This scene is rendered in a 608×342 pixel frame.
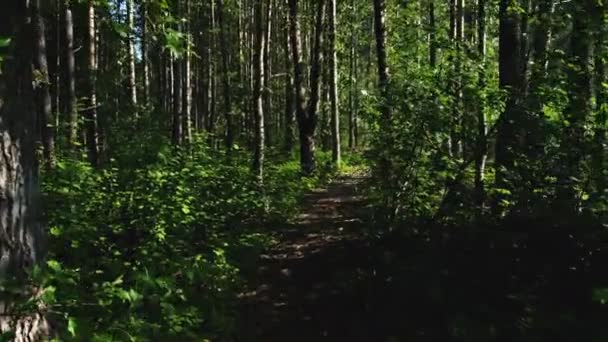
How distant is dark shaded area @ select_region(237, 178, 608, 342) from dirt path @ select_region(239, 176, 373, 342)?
0.02 metres

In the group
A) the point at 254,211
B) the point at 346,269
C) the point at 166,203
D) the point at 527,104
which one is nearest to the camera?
the point at 527,104

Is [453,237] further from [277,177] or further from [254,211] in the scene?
[277,177]

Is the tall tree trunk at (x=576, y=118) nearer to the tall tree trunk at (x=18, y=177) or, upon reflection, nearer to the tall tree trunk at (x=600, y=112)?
the tall tree trunk at (x=600, y=112)

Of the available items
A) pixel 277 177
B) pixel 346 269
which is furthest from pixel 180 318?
pixel 277 177

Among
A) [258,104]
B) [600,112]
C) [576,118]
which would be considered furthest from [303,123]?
[600,112]

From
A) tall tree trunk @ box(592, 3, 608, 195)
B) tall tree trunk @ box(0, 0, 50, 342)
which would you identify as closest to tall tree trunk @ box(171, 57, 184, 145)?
tall tree trunk @ box(592, 3, 608, 195)

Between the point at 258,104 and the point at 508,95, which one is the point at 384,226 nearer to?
the point at 508,95

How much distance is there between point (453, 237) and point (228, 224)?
173 inches

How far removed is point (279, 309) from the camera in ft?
22.8

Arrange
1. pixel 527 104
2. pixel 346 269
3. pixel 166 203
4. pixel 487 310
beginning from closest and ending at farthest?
pixel 487 310, pixel 527 104, pixel 346 269, pixel 166 203

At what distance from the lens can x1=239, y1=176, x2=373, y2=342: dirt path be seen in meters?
6.34

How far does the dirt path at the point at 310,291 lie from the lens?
6336 mm

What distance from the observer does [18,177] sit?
12.0ft

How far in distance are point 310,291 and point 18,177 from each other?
4.27 meters
